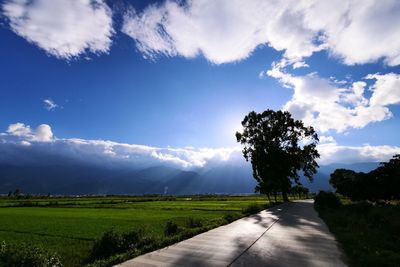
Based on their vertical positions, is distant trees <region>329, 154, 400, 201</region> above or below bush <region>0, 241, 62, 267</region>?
above

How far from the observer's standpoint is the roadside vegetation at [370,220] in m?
13.9

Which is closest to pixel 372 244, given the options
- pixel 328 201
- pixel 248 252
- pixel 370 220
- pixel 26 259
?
pixel 248 252

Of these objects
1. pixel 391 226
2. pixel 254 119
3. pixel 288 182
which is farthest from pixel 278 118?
pixel 391 226

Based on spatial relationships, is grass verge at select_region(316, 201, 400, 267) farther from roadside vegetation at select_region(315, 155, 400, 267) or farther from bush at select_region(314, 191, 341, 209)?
bush at select_region(314, 191, 341, 209)

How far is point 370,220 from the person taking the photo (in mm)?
27359

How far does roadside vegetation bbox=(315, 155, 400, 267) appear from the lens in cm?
1389

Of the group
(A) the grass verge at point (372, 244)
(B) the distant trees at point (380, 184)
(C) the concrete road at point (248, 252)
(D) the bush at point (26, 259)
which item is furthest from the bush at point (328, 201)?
(D) the bush at point (26, 259)

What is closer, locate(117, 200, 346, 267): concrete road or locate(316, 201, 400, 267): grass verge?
locate(117, 200, 346, 267): concrete road

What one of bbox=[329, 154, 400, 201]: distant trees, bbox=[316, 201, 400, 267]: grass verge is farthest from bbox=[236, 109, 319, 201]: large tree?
bbox=[316, 201, 400, 267]: grass verge

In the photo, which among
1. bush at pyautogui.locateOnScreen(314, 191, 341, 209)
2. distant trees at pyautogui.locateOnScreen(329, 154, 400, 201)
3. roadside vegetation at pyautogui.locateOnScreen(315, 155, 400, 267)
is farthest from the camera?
distant trees at pyautogui.locateOnScreen(329, 154, 400, 201)

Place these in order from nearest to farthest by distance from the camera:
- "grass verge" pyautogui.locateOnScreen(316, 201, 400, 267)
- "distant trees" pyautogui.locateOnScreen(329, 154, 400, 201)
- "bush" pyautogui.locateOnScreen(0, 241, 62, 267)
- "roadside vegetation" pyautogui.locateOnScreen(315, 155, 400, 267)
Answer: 1. "bush" pyautogui.locateOnScreen(0, 241, 62, 267)
2. "grass verge" pyautogui.locateOnScreen(316, 201, 400, 267)
3. "roadside vegetation" pyautogui.locateOnScreen(315, 155, 400, 267)
4. "distant trees" pyautogui.locateOnScreen(329, 154, 400, 201)

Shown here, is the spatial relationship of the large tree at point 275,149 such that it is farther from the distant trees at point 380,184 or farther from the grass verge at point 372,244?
the grass verge at point 372,244

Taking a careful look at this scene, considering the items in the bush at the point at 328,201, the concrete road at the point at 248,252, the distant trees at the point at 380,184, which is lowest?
the concrete road at the point at 248,252

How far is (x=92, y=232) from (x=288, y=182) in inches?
2111
